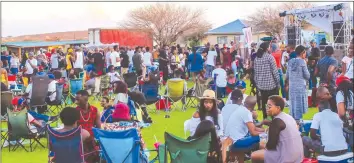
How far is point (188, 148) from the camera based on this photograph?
5.64m

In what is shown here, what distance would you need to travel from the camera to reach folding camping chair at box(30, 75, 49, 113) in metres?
11.2

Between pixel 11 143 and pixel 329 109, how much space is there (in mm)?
5252

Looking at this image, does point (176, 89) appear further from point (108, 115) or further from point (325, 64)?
point (108, 115)

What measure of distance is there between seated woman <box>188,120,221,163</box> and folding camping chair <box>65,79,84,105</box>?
25.1 feet

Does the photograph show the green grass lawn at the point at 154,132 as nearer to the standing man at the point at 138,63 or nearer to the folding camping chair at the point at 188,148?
the folding camping chair at the point at 188,148

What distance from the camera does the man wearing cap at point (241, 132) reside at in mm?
6301

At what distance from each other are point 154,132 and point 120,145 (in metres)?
3.86

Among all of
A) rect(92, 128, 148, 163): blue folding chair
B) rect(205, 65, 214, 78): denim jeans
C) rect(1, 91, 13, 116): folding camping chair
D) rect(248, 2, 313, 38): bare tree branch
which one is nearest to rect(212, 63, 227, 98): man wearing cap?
rect(205, 65, 214, 78): denim jeans

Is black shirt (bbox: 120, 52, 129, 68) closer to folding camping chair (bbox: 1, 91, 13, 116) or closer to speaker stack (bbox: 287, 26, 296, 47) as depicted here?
speaker stack (bbox: 287, 26, 296, 47)

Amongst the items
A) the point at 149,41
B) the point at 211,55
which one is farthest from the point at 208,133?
the point at 149,41

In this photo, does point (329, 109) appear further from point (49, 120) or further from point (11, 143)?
point (11, 143)

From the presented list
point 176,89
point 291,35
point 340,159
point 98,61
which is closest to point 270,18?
point 291,35

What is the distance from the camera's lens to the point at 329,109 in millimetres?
5828

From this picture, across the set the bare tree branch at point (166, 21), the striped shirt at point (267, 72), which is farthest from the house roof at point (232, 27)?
the striped shirt at point (267, 72)
